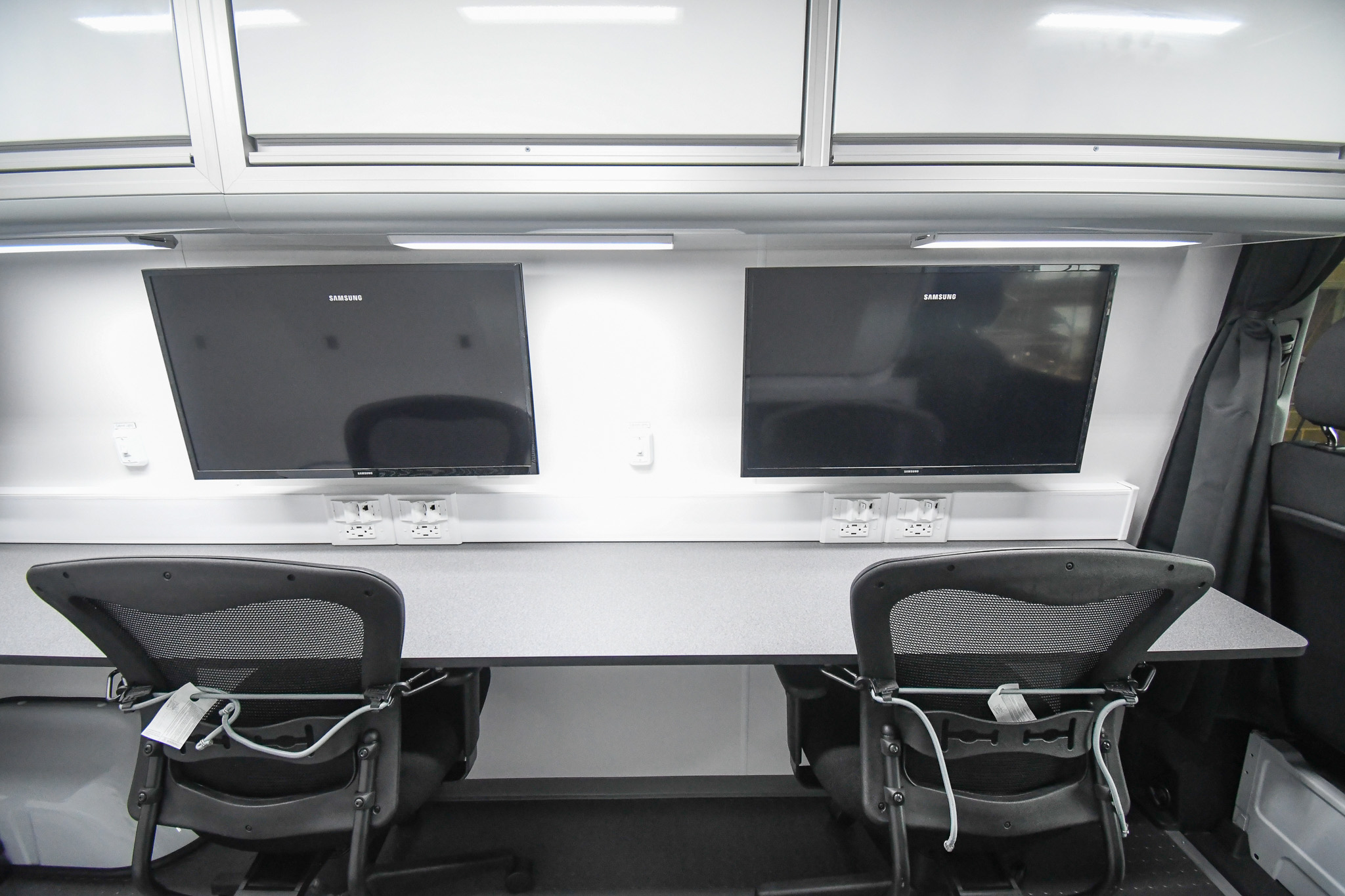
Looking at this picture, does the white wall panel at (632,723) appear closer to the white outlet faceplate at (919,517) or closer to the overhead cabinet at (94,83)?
the white outlet faceplate at (919,517)

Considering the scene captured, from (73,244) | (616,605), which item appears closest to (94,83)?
(73,244)

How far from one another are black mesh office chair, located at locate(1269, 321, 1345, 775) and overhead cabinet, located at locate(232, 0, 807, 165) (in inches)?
51.2

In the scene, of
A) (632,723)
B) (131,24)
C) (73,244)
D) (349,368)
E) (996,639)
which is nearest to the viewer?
(996,639)

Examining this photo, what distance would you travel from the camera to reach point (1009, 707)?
88 cm

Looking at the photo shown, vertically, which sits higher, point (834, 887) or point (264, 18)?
point (264, 18)

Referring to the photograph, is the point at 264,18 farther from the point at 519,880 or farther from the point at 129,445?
the point at 519,880

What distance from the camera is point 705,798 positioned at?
1.59 m

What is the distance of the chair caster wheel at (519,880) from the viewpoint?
131 centimetres

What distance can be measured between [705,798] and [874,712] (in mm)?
963

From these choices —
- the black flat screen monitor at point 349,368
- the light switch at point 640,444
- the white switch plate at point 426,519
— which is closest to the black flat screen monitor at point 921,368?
the light switch at point 640,444

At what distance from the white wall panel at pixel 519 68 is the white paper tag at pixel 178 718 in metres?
1.03

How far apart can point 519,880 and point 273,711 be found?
2.66ft

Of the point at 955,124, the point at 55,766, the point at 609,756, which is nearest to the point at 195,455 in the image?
the point at 55,766

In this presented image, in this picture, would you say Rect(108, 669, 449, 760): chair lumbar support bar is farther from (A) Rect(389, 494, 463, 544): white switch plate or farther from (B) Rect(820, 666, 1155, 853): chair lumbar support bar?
(B) Rect(820, 666, 1155, 853): chair lumbar support bar
